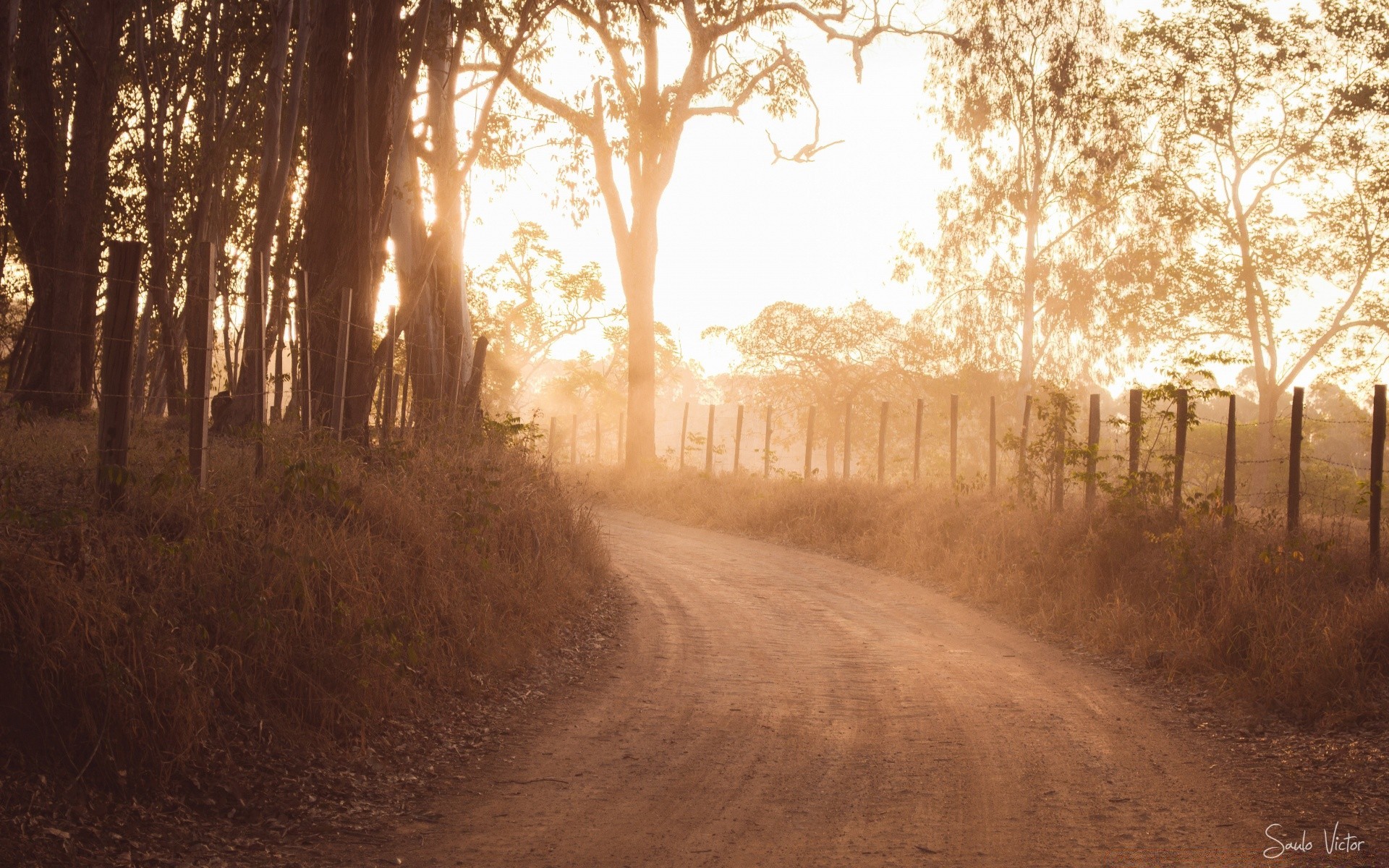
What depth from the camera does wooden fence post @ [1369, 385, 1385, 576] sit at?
29.2 feet

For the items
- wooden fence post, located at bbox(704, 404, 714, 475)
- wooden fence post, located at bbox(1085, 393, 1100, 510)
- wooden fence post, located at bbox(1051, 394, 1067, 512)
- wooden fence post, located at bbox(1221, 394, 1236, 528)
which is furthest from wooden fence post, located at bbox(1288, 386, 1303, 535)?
wooden fence post, located at bbox(704, 404, 714, 475)

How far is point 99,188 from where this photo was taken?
14.2 meters

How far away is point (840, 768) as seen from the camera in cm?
546

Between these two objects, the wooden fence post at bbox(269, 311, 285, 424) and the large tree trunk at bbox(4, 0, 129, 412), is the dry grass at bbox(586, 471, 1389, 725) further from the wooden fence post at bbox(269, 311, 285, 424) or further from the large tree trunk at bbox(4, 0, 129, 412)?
the large tree trunk at bbox(4, 0, 129, 412)

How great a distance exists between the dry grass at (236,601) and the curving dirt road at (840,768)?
2.70 ft

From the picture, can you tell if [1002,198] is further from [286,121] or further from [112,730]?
[112,730]

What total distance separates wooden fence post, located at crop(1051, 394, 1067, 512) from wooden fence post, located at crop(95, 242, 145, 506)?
421 inches

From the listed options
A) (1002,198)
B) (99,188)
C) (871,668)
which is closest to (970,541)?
(871,668)

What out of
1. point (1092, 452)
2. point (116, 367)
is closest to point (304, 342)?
point (116, 367)

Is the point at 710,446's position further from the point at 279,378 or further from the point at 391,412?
the point at 279,378

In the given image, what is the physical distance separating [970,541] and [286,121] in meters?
9.24

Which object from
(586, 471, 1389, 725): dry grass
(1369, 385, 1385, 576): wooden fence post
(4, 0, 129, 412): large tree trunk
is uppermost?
(4, 0, 129, 412): large tree trunk

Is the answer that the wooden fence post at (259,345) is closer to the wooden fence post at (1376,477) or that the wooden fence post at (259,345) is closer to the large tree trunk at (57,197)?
the large tree trunk at (57,197)
